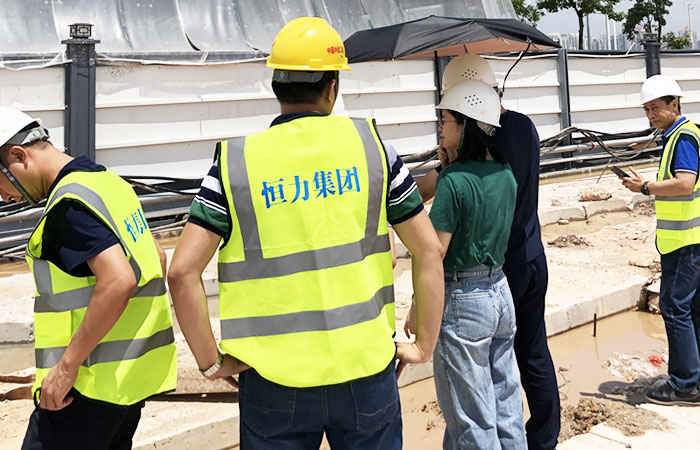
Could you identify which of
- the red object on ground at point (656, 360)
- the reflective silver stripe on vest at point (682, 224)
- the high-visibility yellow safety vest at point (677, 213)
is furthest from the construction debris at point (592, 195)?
the reflective silver stripe on vest at point (682, 224)

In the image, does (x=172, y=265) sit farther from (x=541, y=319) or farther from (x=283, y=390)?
(x=541, y=319)

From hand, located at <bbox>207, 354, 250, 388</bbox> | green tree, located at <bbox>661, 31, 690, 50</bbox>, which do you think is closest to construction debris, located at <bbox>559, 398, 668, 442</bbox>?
hand, located at <bbox>207, 354, 250, 388</bbox>

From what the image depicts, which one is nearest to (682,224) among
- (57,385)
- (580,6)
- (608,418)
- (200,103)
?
(608,418)

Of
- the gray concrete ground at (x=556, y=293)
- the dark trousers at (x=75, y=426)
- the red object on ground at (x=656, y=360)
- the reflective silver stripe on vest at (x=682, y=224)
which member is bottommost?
the red object on ground at (x=656, y=360)

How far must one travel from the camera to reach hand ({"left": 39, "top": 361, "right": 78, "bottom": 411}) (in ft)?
7.34

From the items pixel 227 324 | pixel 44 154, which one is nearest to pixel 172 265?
pixel 227 324

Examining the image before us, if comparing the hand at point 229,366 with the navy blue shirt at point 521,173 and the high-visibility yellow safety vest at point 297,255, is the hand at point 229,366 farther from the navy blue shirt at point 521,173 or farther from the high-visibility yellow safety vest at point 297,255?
the navy blue shirt at point 521,173

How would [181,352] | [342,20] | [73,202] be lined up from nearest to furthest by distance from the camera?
[73,202] → [181,352] → [342,20]

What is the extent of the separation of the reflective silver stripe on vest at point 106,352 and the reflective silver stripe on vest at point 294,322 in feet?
1.60

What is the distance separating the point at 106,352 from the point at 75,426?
10.4 inches

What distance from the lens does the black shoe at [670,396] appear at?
4.42 meters

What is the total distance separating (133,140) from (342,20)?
6.18 m

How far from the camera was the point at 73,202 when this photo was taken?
224cm

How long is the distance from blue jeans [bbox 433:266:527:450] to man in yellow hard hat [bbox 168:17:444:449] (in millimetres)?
824
